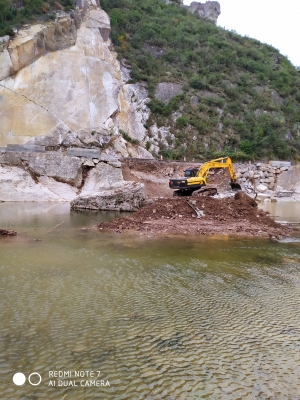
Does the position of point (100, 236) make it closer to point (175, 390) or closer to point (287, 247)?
point (287, 247)

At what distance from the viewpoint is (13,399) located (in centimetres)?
262

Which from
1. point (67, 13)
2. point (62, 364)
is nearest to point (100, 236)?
point (62, 364)

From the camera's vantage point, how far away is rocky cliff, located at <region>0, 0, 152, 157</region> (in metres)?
24.5

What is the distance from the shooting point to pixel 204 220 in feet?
39.9

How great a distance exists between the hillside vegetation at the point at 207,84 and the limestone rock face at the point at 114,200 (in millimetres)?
16428

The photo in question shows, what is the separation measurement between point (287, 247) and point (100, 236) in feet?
17.9

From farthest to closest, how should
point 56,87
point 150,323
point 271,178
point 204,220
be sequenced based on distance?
point 271,178
point 56,87
point 204,220
point 150,323

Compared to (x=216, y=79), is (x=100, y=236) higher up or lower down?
lower down

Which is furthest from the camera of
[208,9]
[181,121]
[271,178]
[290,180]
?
[208,9]

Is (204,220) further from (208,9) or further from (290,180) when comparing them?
(208,9)

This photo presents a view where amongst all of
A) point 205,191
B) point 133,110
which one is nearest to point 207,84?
point 133,110

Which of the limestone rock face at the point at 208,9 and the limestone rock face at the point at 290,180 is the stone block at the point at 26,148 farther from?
the limestone rock face at the point at 208,9

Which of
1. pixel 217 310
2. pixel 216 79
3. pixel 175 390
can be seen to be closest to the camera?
pixel 175 390

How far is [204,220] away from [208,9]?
2308 inches
